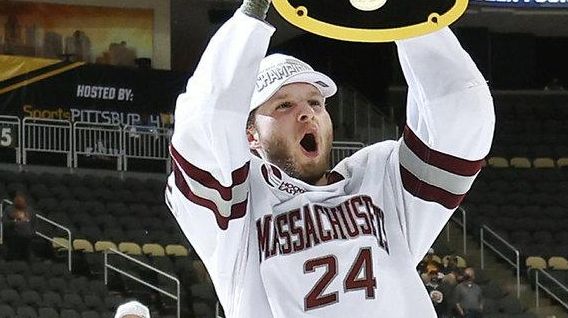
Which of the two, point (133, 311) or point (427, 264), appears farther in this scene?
point (427, 264)

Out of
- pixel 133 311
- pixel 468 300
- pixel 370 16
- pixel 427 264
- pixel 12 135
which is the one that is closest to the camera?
pixel 370 16

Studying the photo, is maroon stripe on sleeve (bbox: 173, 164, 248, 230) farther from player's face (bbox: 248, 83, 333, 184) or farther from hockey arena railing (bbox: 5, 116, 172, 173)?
hockey arena railing (bbox: 5, 116, 172, 173)

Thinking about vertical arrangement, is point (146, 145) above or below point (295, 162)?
below

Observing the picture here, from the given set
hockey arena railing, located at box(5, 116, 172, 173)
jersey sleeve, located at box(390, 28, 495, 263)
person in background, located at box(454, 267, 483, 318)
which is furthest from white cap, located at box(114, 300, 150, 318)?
Result: hockey arena railing, located at box(5, 116, 172, 173)

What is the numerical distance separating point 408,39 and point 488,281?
1193cm

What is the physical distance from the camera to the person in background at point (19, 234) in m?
13.4

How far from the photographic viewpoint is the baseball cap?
3.08 metres

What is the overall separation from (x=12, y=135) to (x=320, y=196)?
13193 millimetres

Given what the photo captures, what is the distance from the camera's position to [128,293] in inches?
532

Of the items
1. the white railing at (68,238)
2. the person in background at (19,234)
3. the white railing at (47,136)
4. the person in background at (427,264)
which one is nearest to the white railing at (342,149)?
the person in background at (427,264)

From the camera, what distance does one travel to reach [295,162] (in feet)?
10.1

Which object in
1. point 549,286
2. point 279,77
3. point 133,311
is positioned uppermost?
point 279,77

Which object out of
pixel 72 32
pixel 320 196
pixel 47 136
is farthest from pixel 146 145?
pixel 320 196

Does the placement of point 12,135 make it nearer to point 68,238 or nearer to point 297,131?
point 68,238
